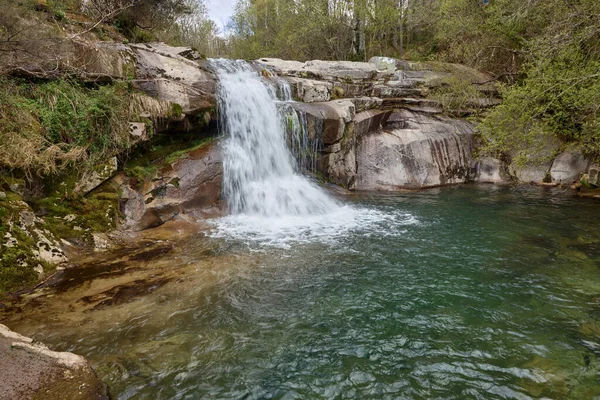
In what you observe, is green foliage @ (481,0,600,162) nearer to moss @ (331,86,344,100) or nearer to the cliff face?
the cliff face

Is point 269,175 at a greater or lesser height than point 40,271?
greater

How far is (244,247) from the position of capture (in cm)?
676

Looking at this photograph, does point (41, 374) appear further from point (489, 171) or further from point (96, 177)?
point (489, 171)

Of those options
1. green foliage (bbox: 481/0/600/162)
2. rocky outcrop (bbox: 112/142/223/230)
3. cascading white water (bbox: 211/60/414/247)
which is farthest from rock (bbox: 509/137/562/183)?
rocky outcrop (bbox: 112/142/223/230)

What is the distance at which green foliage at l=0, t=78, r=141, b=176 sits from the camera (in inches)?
239

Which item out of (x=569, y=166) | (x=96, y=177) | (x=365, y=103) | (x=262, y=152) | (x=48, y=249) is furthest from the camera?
(x=365, y=103)

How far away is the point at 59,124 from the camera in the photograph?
6855 millimetres

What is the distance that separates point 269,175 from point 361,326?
7.04 metres

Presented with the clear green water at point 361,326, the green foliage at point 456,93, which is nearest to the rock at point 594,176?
the green foliage at point 456,93

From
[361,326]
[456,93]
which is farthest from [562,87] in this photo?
[361,326]

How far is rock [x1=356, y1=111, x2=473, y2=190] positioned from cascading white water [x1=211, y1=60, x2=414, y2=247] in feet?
8.87

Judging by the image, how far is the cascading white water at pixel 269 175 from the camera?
26.5ft

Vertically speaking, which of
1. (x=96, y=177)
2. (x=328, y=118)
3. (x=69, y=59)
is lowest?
(x=96, y=177)

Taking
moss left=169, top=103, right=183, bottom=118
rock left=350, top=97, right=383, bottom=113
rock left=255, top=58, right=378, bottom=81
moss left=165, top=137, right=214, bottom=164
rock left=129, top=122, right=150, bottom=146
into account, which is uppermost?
rock left=255, top=58, right=378, bottom=81
